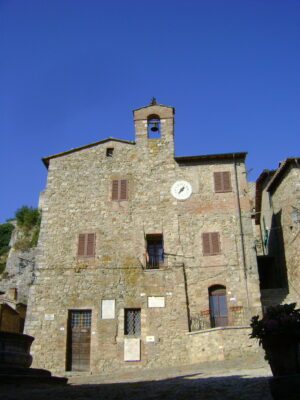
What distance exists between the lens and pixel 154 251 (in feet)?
65.6

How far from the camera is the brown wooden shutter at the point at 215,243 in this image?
19.1 meters

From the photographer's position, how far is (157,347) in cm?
1712

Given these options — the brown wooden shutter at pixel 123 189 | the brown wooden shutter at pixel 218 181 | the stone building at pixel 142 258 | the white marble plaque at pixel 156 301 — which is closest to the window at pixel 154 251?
the stone building at pixel 142 258

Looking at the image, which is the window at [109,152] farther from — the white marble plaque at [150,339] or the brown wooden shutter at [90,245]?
the white marble plaque at [150,339]

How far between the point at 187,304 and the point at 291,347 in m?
11.8

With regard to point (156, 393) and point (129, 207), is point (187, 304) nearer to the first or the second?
point (129, 207)

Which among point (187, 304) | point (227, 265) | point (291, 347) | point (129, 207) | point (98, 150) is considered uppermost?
point (98, 150)

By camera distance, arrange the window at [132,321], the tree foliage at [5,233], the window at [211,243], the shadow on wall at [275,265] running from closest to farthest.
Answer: the window at [132,321] < the window at [211,243] < the shadow on wall at [275,265] < the tree foliage at [5,233]

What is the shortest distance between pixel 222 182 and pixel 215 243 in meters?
3.10

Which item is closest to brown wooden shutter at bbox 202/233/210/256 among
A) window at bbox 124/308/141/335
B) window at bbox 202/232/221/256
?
window at bbox 202/232/221/256

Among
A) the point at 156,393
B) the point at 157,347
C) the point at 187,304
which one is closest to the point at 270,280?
the point at 187,304

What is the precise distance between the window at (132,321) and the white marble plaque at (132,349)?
1.48ft

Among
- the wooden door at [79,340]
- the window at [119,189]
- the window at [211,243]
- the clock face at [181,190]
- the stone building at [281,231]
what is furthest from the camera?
the window at [119,189]

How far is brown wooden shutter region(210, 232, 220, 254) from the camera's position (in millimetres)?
19125
